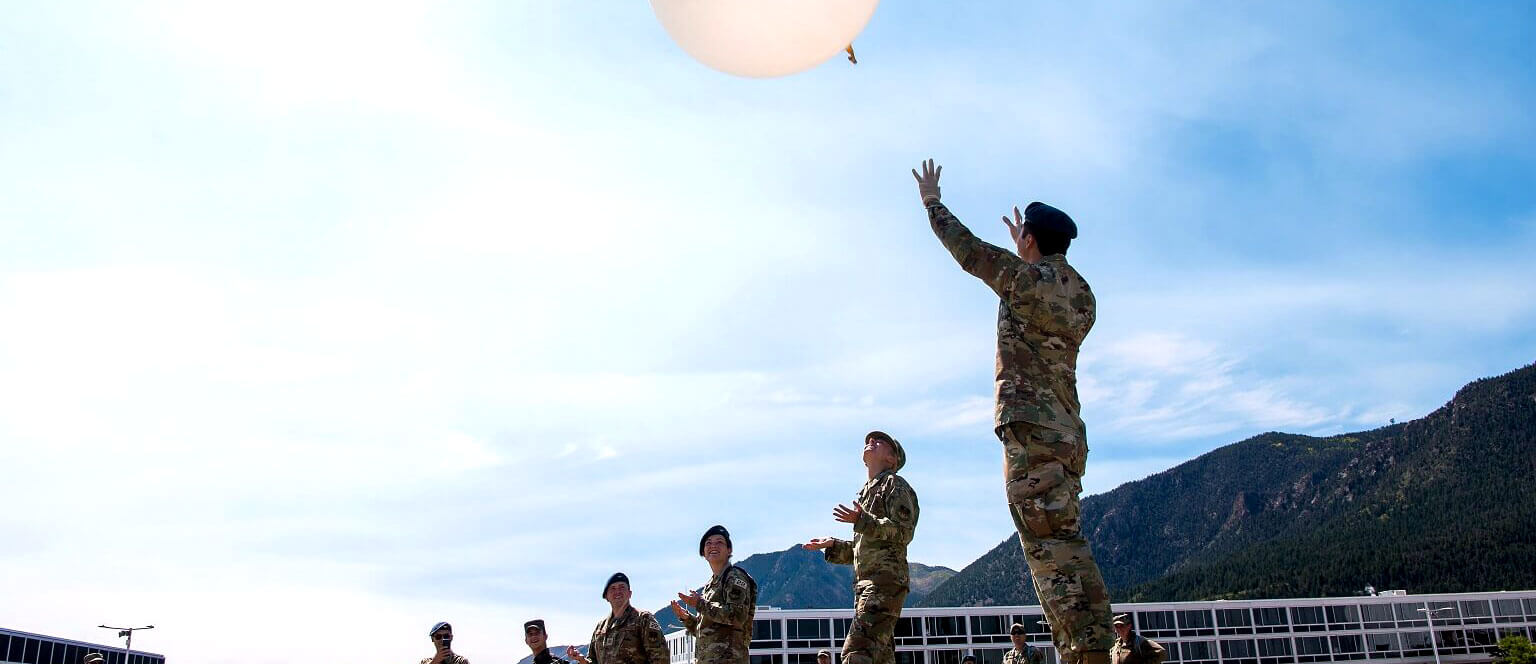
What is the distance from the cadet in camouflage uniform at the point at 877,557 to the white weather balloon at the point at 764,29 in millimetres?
3147

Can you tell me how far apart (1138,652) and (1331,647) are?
142 m

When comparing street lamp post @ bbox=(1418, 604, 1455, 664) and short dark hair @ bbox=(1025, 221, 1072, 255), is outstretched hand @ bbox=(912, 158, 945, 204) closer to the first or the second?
short dark hair @ bbox=(1025, 221, 1072, 255)

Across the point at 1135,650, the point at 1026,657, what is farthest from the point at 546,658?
the point at 1026,657

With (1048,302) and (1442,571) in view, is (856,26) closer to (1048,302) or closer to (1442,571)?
(1048,302)

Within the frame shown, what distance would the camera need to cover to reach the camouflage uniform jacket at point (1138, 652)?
888cm

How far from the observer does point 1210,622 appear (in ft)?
408

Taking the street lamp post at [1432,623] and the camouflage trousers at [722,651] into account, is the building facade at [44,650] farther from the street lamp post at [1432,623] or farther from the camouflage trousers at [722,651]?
the street lamp post at [1432,623]

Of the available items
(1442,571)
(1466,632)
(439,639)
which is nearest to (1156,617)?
(1466,632)

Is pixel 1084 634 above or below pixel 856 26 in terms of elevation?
below

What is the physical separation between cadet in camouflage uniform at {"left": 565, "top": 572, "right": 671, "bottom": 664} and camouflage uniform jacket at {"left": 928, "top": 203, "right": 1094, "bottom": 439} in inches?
176

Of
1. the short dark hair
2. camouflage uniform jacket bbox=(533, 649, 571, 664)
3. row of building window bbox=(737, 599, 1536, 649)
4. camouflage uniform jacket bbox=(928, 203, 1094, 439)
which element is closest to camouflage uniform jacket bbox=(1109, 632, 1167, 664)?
camouflage uniform jacket bbox=(928, 203, 1094, 439)

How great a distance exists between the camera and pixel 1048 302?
5.50 metres

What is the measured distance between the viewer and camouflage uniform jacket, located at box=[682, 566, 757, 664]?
783 cm

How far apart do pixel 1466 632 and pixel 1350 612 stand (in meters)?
17.6
